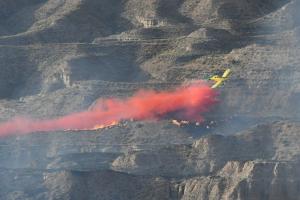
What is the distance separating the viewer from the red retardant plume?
98.0m

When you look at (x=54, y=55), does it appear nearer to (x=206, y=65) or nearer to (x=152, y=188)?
(x=206, y=65)

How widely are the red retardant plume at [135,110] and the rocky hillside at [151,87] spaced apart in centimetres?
86

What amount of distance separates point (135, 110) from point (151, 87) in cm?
285

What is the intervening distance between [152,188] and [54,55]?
1253 inches

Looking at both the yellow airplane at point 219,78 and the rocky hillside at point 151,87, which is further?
the yellow airplane at point 219,78

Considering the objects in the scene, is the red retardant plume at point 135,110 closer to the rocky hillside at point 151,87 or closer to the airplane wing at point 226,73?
the rocky hillside at point 151,87

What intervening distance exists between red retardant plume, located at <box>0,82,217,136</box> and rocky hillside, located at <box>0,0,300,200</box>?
86cm

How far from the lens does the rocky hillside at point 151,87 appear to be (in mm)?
81000

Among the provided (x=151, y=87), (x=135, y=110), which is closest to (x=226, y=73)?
(x=151, y=87)

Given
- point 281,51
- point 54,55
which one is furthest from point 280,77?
point 54,55

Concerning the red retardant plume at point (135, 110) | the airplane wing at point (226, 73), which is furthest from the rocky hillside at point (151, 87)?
the red retardant plume at point (135, 110)

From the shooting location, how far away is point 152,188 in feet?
266

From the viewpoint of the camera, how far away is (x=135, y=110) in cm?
9912

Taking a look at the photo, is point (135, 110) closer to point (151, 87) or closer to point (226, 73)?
point (151, 87)
